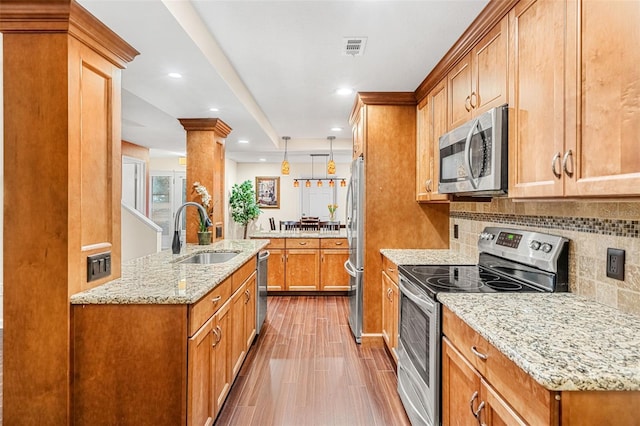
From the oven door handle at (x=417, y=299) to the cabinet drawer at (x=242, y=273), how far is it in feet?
3.75

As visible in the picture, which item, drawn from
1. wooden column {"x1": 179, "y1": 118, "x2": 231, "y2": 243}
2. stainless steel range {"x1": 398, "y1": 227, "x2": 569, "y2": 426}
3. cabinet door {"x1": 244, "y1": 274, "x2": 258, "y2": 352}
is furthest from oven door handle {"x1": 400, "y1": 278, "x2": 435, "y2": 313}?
wooden column {"x1": 179, "y1": 118, "x2": 231, "y2": 243}

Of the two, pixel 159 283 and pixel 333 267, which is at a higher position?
pixel 159 283

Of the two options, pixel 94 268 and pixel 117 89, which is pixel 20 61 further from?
pixel 94 268

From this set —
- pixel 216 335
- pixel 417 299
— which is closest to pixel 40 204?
pixel 216 335

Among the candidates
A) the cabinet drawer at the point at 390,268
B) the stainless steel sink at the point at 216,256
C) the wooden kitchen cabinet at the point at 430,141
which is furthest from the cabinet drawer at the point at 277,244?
the wooden kitchen cabinet at the point at 430,141

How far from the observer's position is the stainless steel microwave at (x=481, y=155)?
1.77 metres

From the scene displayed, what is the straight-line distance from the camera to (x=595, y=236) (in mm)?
1562

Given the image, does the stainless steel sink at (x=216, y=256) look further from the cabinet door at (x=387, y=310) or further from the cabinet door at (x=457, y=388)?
the cabinet door at (x=457, y=388)

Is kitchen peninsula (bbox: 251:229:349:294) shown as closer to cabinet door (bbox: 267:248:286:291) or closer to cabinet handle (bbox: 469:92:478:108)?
cabinet door (bbox: 267:248:286:291)

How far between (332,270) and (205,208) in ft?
6.60

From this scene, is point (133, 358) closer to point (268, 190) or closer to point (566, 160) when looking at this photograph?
point (566, 160)

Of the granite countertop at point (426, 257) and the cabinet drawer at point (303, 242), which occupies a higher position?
the granite countertop at point (426, 257)

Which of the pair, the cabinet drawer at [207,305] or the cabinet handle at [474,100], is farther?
the cabinet handle at [474,100]

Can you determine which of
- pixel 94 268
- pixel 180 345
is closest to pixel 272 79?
pixel 94 268
